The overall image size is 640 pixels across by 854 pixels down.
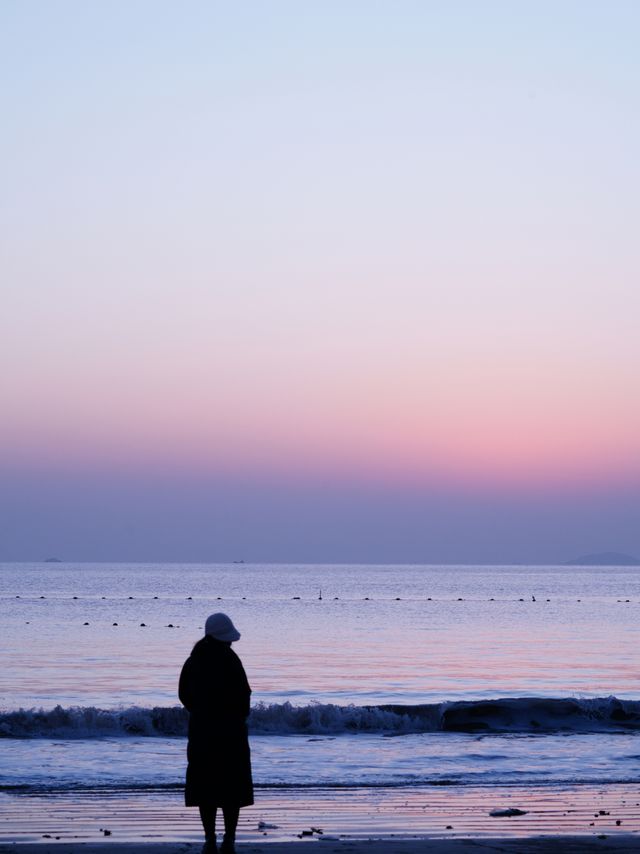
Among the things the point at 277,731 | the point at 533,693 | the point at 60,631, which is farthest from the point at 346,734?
the point at 60,631

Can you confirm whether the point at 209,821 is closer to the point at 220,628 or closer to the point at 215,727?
the point at 215,727

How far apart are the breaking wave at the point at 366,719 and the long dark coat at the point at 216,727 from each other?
511 inches

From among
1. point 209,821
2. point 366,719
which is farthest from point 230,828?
point 366,719

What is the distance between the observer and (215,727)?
985 centimetres

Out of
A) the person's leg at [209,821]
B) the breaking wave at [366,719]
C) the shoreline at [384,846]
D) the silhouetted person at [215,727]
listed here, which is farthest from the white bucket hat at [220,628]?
the breaking wave at [366,719]

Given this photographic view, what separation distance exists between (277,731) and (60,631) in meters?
39.8

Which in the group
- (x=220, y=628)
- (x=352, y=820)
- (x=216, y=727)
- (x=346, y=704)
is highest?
(x=220, y=628)

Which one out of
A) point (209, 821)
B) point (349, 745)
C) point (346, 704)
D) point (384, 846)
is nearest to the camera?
point (209, 821)

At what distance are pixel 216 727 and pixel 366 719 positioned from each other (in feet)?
49.4

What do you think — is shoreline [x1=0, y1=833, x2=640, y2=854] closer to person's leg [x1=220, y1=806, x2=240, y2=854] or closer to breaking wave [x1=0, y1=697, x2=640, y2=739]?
person's leg [x1=220, y1=806, x2=240, y2=854]

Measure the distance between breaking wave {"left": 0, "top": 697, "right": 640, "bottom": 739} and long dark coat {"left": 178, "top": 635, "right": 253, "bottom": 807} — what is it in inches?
511

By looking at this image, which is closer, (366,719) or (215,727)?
(215,727)

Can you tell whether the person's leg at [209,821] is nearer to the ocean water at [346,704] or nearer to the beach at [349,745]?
the beach at [349,745]

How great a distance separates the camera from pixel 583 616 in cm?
8612
